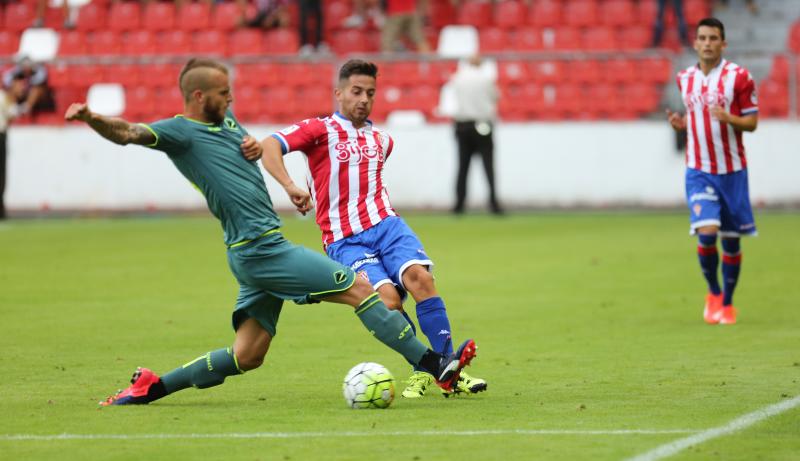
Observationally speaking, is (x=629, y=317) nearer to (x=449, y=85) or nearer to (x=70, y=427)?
(x=70, y=427)

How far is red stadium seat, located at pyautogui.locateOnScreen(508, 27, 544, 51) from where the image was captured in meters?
25.5

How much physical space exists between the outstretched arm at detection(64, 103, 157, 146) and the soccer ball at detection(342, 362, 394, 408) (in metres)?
1.63

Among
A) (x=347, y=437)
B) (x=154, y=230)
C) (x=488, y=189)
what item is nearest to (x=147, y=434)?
(x=347, y=437)

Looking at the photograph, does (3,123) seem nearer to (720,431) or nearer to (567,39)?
(567,39)

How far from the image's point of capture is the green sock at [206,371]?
753cm

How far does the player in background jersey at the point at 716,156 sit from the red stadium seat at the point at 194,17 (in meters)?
16.4

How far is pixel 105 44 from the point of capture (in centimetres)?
2661

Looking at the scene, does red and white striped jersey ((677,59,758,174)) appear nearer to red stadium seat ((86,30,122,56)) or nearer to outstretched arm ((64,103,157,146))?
outstretched arm ((64,103,157,146))

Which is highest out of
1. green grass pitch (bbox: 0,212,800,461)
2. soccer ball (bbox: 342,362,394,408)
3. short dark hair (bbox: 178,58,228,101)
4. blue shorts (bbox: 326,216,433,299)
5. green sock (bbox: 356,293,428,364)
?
short dark hair (bbox: 178,58,228,101)

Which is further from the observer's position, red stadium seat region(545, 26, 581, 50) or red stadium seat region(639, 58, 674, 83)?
red stadium seat region(545, 26, 581, 50)

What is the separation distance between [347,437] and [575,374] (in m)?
2.46

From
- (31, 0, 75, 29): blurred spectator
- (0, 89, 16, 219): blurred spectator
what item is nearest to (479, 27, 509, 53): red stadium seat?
(31, 0, 75, 29): blurred spectator

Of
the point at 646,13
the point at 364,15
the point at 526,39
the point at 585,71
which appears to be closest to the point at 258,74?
the point at 364,15

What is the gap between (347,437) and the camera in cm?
656
